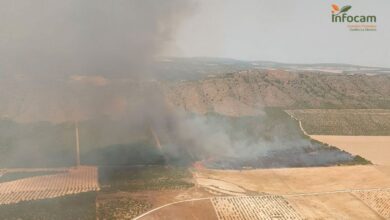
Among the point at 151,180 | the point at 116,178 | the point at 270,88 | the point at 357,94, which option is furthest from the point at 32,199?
the point at 357,94

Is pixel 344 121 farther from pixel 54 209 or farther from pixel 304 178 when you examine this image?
pixel 54 209

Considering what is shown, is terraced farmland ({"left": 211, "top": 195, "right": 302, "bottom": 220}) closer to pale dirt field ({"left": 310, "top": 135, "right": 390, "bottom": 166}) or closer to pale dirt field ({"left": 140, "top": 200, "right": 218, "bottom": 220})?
pale dirt field ({"left": 140, "top": 200, "right": 218, "bottom": 220})

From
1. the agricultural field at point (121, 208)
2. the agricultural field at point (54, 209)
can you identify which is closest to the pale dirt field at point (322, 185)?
the agricultural field at point (121, 208)

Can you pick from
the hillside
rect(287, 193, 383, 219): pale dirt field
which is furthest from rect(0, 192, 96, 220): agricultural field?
the hillside

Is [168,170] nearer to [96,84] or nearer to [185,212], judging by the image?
[185,212]

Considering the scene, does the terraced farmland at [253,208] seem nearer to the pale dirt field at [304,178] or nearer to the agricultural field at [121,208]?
the pale dirt field at [304,178]
